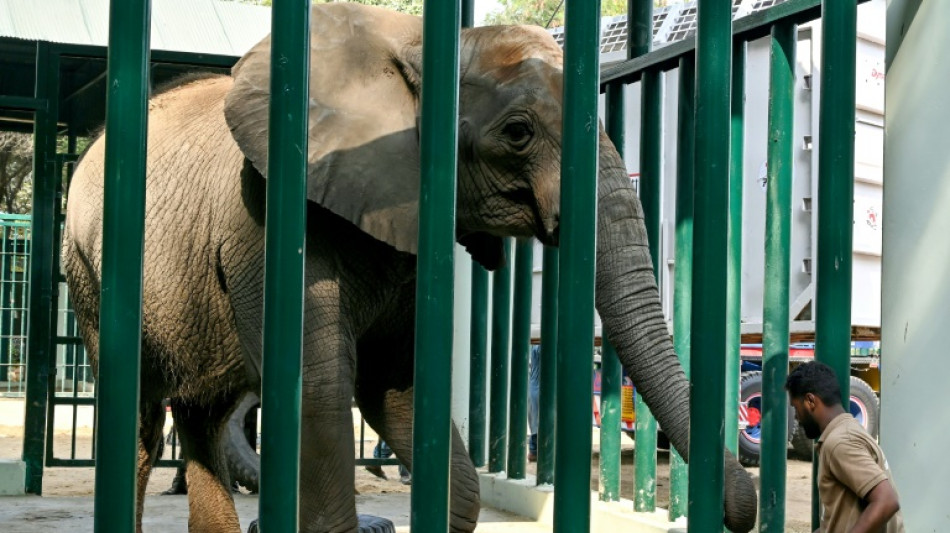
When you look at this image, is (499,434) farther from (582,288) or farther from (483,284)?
(582,288)

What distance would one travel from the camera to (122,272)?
104 inches

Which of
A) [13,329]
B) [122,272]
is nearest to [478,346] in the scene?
[122,272]

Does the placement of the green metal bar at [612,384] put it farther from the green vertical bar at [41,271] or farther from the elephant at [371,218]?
the green vertical bar at [41,271]

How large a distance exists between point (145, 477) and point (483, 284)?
7.04 feet

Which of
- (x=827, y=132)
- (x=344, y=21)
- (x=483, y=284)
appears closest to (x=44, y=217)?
(x=483, y=284)

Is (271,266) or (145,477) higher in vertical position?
(271,266)

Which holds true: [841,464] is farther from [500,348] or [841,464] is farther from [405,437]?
[500,348]

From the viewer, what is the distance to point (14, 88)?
414 inches

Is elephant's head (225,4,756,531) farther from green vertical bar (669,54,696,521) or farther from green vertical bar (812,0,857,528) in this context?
green vertical bar (812,0,857,528)

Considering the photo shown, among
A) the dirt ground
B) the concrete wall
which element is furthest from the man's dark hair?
the dirt ground

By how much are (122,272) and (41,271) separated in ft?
20.8

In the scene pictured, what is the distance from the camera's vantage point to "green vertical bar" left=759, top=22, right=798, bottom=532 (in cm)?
452

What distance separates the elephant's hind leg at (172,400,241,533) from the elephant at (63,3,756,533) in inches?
34.1

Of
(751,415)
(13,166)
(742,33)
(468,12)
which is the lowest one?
(751,415)
